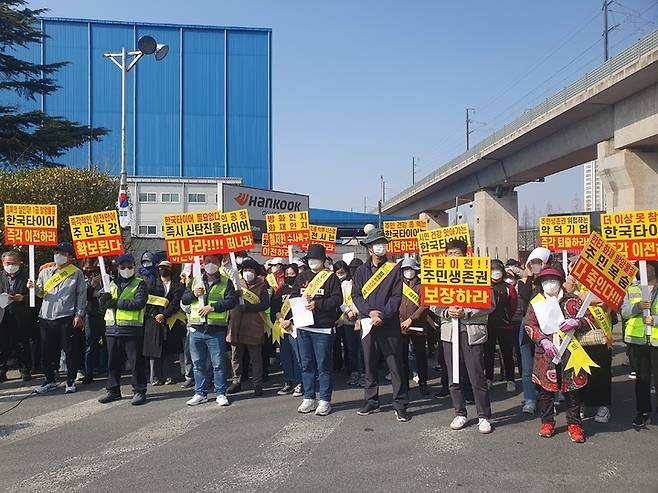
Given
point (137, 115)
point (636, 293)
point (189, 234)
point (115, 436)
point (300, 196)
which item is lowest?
point (115, 436)

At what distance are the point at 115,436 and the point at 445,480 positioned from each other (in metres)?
3.52

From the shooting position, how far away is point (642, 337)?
6.45 meters

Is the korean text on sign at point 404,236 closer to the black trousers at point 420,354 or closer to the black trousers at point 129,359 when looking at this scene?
the black trousers at point 420,354

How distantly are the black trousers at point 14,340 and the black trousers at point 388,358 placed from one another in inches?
228

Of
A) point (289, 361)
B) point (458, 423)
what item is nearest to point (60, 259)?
point (289, 361)

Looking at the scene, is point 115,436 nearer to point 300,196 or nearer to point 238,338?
point 238,338

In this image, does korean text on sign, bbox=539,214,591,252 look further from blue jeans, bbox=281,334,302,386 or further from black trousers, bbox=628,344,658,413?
blue jeans, bbox=281,334,302,386

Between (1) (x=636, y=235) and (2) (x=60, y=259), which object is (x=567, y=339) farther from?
(2) (x=60, y=259)

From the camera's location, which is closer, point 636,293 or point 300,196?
point 636,293

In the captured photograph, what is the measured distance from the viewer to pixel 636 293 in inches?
261

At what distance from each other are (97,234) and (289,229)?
174 inches

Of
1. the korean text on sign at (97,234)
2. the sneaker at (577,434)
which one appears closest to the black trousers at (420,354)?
the sneaker at (577,434)

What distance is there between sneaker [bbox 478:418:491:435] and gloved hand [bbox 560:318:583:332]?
1.28 meters

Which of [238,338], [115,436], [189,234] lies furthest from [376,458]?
[189,234]
